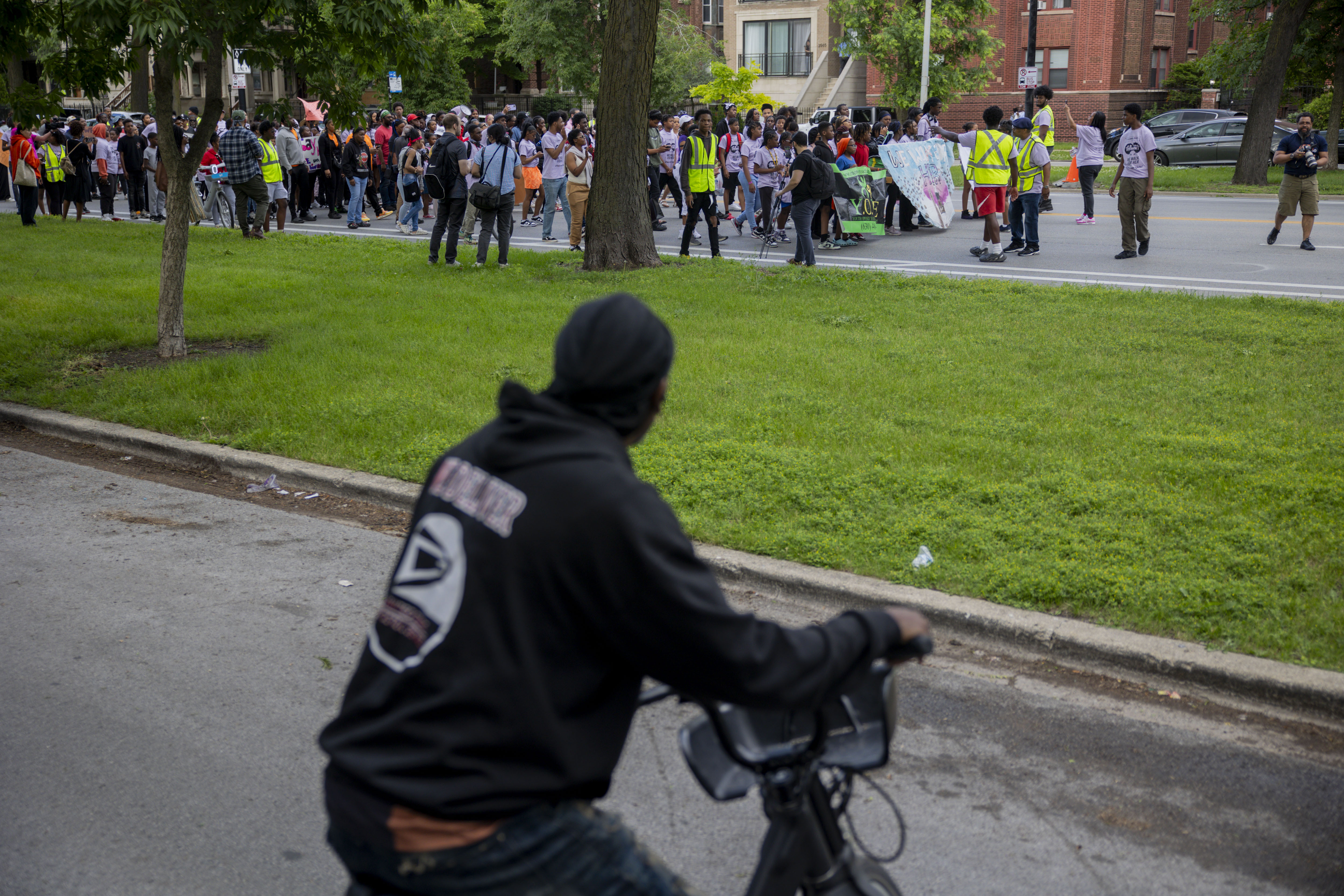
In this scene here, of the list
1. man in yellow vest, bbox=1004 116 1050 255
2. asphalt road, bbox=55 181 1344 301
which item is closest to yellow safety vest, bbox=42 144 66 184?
asphalt road, bbox=55 181 1344 301

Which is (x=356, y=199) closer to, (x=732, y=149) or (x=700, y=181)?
(x=732, y=149)

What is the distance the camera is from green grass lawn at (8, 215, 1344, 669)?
551 cm

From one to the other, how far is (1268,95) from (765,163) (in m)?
14.2

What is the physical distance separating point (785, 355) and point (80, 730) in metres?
6.52

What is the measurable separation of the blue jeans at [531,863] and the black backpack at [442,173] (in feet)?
45.4

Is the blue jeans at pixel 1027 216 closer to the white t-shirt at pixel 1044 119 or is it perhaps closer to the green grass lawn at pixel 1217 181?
the white t-shirt at pixel 1044 119

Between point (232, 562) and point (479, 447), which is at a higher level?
point (479, 447)

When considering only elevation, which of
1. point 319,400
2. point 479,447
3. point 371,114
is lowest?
point 319,400

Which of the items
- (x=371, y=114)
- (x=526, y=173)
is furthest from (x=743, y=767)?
(x=371, y=114)

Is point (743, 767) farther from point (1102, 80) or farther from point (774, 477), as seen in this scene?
point (1102, 80)

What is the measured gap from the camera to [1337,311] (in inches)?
431

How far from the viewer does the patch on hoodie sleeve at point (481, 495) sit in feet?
5.99

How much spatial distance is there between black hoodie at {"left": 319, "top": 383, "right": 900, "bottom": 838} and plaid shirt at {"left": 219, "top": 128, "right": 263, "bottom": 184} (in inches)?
705

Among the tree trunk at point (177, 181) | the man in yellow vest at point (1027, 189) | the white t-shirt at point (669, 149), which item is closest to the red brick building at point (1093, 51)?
the white t-shirt at point (669, 149)
